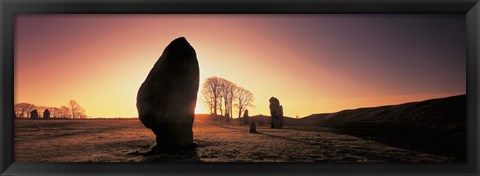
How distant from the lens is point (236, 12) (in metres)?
7.65

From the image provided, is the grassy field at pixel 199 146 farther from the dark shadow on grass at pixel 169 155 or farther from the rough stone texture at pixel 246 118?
the rough stone texture at pixel 246 118

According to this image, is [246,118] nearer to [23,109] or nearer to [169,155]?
[169,155]

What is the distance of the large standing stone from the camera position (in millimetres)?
8828

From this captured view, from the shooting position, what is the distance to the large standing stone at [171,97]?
883 centimetres

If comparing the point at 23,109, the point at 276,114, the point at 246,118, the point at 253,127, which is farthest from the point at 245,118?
the point at 23,109

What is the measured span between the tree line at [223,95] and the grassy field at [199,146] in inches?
37.6

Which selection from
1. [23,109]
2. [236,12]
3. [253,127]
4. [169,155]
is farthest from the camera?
[253,127]

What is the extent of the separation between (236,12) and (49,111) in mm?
6655

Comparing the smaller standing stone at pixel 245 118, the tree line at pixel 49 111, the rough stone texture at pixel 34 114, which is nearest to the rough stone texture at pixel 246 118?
the smaller standing stone at pixel 245 118

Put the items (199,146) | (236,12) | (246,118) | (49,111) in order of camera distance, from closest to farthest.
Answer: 1. (236,12)
2. (199,146)
3. (49,111)
4. (246,118)

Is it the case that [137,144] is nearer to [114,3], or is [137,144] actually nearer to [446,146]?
[114,3]

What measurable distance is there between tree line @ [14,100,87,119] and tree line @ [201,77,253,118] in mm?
3500

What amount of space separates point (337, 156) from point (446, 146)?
2.39 m

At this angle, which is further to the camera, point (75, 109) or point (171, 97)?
point (75, 109)
